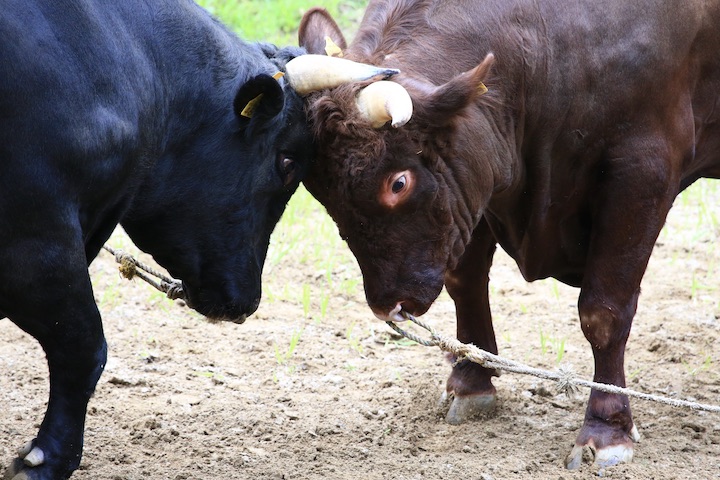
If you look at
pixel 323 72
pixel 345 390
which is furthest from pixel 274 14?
pixel 323 72

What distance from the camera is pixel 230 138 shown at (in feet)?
14.7

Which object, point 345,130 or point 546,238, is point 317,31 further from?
point 546,238

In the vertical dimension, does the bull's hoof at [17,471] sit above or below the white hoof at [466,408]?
below

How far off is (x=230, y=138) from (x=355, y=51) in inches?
26.7

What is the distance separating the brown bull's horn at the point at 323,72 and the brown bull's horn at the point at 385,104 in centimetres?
8

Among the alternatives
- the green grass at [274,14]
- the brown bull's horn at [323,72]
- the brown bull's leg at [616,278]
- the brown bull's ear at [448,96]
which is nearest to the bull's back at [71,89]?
the brown bull's horn at [323,72]

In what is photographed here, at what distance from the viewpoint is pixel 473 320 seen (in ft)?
18.4

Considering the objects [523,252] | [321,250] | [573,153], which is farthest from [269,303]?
[573,153]

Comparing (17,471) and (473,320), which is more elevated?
(473,320)

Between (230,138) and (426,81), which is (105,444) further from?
(426,81)

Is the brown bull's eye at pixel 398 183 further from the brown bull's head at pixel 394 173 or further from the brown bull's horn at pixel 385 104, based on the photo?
the brown bull's horn at pixel 385 104

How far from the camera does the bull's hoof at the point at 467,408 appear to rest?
17.7 feet

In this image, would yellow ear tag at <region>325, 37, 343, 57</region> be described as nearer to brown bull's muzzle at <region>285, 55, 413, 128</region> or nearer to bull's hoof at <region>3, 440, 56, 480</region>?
brown bull's muzzle at <region>285, 55, 413, 128</region>

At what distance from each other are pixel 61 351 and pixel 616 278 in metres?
2.32
